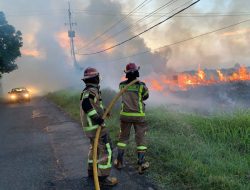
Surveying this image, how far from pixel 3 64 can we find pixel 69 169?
2883 cm

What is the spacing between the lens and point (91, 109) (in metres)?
5.68

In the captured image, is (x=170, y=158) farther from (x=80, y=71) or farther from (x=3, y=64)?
(x=80, y=71)

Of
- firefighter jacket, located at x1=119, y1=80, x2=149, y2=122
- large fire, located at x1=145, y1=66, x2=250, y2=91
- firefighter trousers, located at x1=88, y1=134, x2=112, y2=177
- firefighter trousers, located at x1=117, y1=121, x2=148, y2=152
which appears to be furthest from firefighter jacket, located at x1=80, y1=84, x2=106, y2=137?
large fire, located at x1=145, y1=66, x2=250, y2=91

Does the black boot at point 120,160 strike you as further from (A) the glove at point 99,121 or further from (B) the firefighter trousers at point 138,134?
(A) the glove at point 99,121

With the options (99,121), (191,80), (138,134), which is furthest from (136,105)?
(191,80)

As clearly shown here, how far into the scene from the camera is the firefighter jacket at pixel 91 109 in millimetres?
5663

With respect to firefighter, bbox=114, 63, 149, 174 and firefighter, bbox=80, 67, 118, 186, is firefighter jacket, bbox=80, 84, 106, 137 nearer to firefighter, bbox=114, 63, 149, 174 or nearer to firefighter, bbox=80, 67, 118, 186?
firefighter, bbox=80, 67, 118, 186

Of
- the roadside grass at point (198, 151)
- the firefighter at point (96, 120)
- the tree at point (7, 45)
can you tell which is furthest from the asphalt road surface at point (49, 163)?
the tree at point (7, 45)

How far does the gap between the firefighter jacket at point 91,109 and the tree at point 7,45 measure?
28439 millimetres

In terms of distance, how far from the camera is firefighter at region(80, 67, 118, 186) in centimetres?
571

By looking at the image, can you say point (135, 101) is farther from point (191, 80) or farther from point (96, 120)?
point (191, 80)

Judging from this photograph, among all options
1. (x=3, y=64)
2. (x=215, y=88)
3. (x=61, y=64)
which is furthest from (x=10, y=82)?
(x=215, y=88)

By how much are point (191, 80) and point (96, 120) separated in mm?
32038

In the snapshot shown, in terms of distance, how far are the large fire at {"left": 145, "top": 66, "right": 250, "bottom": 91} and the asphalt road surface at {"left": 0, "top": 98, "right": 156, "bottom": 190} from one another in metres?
23.1
